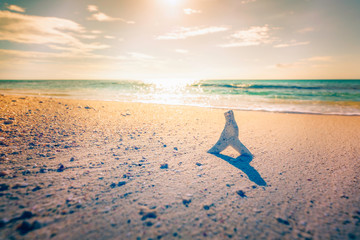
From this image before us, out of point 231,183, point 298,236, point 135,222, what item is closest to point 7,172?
point 135,222

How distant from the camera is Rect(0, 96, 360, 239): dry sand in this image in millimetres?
1823

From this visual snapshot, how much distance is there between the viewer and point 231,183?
2703 millimetres

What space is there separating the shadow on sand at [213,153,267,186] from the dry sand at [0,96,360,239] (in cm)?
2

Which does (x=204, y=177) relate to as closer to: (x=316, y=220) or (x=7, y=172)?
(x=316, y=220)

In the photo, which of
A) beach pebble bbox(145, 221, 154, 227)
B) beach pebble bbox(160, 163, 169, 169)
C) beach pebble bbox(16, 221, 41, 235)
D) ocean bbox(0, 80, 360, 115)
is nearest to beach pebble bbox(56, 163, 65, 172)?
beach pebble bbox(16, 221, 41, 235)

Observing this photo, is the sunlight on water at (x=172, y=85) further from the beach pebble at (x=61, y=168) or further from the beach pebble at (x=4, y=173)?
the beach pebble at (x=4, y=173)

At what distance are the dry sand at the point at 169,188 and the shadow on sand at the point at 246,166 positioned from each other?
2 cm

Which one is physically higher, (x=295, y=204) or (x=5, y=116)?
(x=5, y=116)

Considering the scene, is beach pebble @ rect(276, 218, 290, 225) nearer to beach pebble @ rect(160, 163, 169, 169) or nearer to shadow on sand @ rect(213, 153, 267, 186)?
shadow on sand @ rect(213, 153, 267, 186)

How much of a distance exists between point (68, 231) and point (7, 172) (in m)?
1.81

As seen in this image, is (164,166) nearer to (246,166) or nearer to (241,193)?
(241,193)

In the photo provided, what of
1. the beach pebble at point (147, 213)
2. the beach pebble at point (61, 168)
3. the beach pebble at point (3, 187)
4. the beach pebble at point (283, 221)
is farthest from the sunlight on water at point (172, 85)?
the beach pebble at point (283, 221)

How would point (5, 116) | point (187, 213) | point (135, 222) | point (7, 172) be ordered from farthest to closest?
point (5, 116)
point (7, 172)
point (187, 213)
point (135, 222)

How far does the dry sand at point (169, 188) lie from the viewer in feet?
5.98
